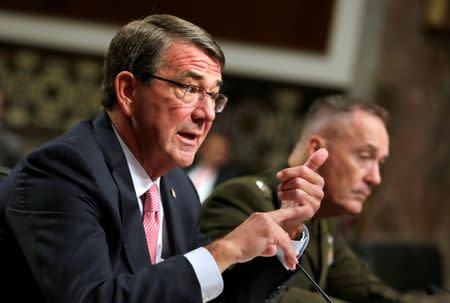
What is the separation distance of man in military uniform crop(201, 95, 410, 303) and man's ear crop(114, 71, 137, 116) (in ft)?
2.52

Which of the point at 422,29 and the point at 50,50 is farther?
the point at 50,50

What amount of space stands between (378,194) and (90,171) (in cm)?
506

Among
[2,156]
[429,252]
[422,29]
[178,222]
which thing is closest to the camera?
[178,222]

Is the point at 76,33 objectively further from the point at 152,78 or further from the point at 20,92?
the point at 152,78

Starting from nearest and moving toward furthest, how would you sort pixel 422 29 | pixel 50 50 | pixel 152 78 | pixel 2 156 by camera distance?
pixel 152 78 < pixel 2 156 < pixel 422 29 < pixel 50 50

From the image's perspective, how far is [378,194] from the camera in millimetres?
6582

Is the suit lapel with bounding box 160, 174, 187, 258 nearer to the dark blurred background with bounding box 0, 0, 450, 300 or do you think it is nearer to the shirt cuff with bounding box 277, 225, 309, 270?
the shirt cuff with bounding box 277, 225, 309, 270

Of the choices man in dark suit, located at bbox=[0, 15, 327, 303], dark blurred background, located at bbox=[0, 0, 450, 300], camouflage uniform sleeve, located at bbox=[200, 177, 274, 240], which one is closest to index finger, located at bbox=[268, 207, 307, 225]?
man in dark suit, located at bbox=[0, 15, 327, 303]

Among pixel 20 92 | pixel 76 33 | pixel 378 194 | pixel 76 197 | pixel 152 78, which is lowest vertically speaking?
pixel 378 194

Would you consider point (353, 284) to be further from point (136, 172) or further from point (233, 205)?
point (136, 172)

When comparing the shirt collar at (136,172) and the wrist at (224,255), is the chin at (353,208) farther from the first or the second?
the wrist at (224,255)

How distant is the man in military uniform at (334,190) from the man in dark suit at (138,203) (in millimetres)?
534

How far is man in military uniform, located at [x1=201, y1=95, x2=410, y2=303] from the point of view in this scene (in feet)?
8.79

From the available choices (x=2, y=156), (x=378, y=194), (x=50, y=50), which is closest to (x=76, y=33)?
(x=50, y=50)
